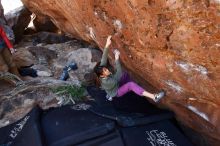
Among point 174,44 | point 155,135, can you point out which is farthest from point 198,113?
point 174,44

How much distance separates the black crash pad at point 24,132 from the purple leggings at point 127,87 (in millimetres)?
1571

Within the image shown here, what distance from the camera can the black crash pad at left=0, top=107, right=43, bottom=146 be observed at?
247 inches

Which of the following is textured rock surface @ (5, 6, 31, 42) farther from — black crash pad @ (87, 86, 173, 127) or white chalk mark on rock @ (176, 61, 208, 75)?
white chalk mark on rock @ (176, 61, 208, 75)

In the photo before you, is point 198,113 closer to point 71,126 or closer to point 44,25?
point 71,126

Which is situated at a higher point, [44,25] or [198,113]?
[198,113]

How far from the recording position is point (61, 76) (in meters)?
9.38

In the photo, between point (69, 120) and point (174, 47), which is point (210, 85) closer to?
point (174, 47)

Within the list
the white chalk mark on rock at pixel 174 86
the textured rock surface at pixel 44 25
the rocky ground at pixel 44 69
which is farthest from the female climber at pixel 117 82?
the textured rock surface at pixel 44 25

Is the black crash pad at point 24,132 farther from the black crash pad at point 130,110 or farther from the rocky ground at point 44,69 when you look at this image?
the black crash pad at point 130,110

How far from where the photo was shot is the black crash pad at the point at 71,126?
20.1ft

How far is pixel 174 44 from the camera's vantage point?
5152mm

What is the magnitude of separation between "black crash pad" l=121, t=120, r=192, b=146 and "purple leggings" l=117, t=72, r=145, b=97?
639mm

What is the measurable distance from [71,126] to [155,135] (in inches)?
56.7

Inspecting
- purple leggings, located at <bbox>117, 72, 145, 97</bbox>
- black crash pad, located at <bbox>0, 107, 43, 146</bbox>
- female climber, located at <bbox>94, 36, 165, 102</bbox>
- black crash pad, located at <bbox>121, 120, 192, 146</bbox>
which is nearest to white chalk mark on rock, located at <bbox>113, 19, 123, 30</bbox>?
female climber, located at <bbox>94, 36, 165, 102</bbox>
